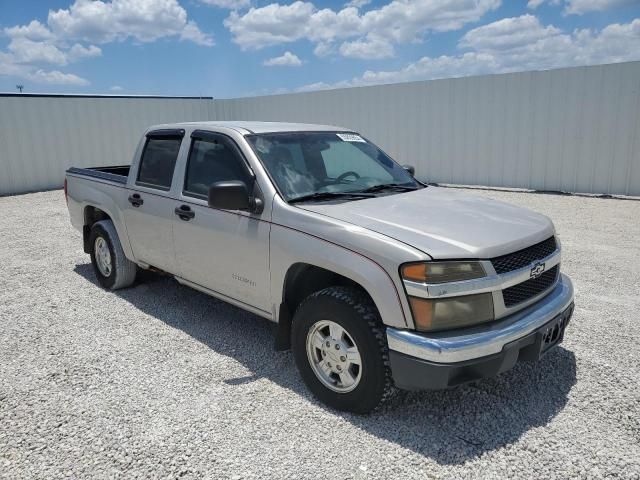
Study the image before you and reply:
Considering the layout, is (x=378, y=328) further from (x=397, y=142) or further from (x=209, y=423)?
(x=397, y=142)

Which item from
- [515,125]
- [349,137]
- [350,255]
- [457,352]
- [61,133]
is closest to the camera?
[457,352]

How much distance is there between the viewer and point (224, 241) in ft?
12.3

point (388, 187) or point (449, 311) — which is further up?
point (388, 187)

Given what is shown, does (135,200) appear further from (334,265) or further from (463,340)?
(463,340)

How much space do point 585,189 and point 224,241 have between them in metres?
10.8

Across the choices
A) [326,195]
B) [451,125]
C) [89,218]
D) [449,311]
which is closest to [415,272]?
[449,311]

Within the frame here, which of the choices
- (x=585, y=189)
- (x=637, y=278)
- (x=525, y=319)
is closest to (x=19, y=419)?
(x=525, y=319)

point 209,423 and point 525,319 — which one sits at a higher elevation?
point 525,319

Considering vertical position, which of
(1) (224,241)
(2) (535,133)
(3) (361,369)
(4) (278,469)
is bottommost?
(4) (278,469)

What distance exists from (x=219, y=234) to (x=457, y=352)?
2001 mm

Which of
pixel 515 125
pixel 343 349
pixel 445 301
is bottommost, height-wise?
pixel 343 349

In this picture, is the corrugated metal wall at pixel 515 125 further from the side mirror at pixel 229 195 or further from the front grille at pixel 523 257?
the side mirror at pixel 229 195

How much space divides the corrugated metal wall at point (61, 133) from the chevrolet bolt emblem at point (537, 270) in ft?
51.9

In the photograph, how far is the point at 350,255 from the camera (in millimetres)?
2898
